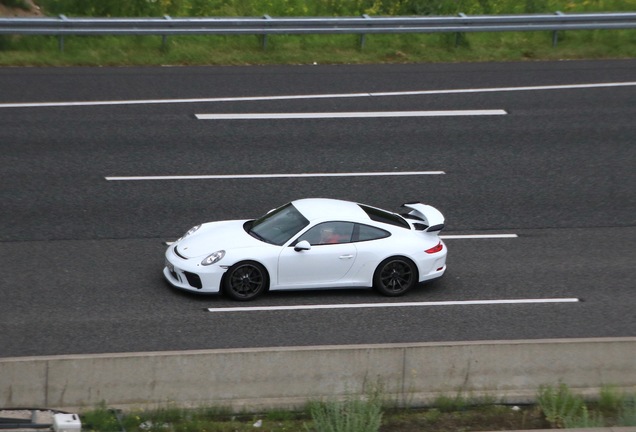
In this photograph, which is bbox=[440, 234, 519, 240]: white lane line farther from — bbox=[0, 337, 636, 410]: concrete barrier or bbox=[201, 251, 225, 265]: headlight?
bbox=[0, 337, 636, 410]: concrete barrier

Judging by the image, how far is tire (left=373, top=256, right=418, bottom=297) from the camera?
1370cm

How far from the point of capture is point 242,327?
1258 cm

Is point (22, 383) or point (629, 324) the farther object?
point (629, 324)

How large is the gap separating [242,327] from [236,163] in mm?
5979

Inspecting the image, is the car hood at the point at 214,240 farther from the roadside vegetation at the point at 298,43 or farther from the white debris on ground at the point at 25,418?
the roadside vegetation at the point at 298,43

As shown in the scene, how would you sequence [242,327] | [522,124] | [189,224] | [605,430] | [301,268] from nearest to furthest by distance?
[605,430], [242,327], [301,268], [189,224], [522,124]

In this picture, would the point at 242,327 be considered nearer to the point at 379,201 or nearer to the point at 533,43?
the point at 379,201

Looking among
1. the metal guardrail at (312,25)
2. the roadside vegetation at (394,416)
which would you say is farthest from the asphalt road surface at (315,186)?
the roadside vegetation at (394,416)

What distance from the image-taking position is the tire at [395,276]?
13703 mm

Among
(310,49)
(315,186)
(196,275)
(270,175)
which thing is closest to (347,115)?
(270,175)

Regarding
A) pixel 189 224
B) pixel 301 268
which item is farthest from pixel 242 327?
pixel 189 224

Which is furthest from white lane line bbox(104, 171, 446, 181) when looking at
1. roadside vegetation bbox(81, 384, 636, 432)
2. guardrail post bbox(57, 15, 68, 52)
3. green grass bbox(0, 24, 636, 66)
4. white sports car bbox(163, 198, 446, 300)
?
roadside vegetation bbox(81, 384, 636, 432)

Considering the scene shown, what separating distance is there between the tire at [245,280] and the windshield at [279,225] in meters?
0.45

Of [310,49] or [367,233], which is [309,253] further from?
[310,49]
